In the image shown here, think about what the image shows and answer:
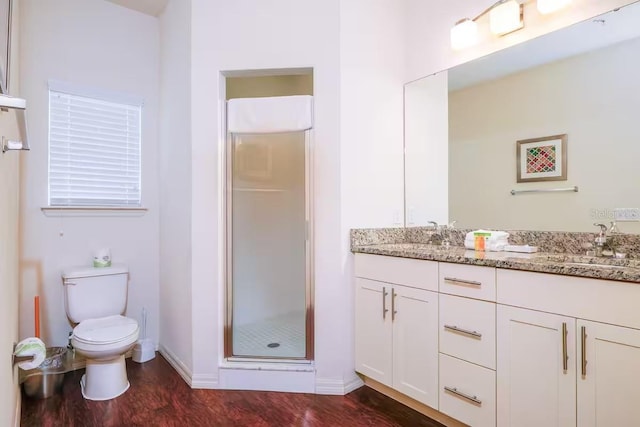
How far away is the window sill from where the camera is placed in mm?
2420

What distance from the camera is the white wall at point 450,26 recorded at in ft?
5.85

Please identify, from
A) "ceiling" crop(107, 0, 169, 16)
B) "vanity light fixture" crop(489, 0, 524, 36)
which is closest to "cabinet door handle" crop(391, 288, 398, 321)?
"vanity light fixture" crop(489, 0, 524, 36)

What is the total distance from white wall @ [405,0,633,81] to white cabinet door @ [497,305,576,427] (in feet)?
5.05

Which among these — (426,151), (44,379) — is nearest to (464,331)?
(426,151)

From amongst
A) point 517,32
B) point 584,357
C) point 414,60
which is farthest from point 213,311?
point 517,32

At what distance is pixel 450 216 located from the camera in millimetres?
2346

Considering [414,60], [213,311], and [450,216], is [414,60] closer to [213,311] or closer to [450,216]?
[450,216]

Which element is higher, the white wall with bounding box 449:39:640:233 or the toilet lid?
the white wall with bounding box 449:39:640:233

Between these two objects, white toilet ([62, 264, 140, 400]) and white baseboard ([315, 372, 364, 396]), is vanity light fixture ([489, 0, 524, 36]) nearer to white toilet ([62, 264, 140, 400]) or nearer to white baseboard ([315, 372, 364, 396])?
white baseboard ([315, 372, 364, 396])

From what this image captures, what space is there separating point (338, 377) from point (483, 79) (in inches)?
82.6

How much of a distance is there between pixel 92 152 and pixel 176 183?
0.72 meters

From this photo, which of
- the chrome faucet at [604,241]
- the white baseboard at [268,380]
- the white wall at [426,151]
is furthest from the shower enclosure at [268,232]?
the chrome faucet at [604,241]

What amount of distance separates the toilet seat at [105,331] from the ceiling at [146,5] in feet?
7.81

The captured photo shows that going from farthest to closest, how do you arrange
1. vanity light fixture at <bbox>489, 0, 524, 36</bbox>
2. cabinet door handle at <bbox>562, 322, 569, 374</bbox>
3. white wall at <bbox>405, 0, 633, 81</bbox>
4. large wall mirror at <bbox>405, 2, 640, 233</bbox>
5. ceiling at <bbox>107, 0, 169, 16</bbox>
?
ceiling at <bbox>107, 0, 169, 16</bbox> < vanity light fixture at <bbox>489, 0, 524, 36</bbox> < white wall at <bbox>405, 0, 633, 81</bbox> < large wall mirror at <bbox>405, 2, 640, 233</bbox> < cabinet door handle at <bbox>562, 322, 569, 374</bbox>
